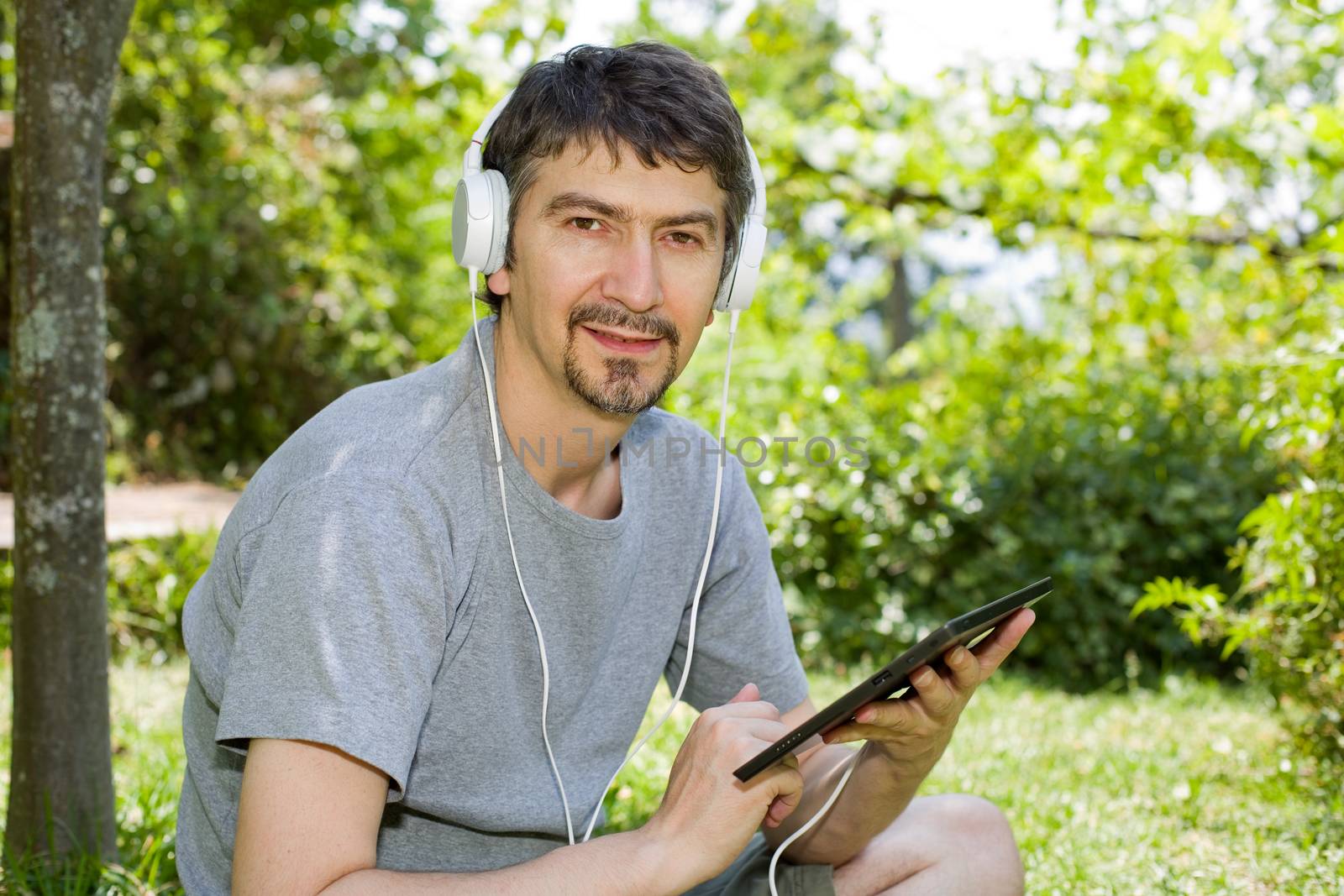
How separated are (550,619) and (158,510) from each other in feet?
15.0

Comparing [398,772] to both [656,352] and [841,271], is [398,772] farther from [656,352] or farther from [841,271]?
[841,271]

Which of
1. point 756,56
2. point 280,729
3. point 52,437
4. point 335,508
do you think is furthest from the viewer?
point 756,56

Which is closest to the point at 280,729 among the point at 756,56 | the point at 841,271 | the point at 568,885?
the point at 568,885

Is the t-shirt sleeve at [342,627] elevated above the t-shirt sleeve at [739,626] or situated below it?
above

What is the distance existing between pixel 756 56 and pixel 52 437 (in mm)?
5004

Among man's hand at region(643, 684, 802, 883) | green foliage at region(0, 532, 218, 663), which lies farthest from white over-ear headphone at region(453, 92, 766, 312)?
green foliage at region(0, 532, 218, 663)

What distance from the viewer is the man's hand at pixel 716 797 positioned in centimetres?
157

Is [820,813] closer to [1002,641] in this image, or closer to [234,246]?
[1002,641]

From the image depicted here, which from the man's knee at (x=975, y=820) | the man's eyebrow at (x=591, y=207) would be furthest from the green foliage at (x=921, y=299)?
the man's eyebrow at (x=591, y=207)

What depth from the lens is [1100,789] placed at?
11.1ft

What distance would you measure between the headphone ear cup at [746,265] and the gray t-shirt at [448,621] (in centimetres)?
30

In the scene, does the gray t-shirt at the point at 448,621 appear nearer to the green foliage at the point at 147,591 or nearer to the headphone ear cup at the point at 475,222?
the headphone ear cup at the point at 475,222

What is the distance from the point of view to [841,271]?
28469 mm

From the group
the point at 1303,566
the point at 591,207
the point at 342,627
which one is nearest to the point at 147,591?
the point at 591,207
